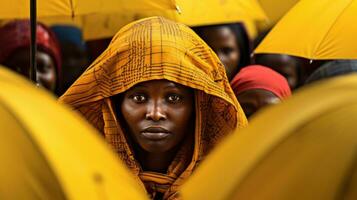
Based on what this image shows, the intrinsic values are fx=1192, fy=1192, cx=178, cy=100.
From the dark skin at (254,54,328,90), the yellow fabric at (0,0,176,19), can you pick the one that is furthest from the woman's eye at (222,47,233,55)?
the yellow fabric at (0,0,176,19)

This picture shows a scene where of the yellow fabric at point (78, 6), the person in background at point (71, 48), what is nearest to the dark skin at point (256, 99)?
the yellow fabric at point (78, 6)

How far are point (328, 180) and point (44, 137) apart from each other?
0.72 meters

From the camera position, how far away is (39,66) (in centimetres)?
747

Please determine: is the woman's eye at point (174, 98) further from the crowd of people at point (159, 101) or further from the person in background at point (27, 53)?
the person in background at point (27, 53)

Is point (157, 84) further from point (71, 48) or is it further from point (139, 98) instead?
A: point (71, 48)

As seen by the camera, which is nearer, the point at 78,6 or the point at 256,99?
the point at 78,6

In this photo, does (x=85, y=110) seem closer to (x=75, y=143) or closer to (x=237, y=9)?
(x=237, y=9)

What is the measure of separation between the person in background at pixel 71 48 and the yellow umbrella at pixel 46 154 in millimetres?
5992

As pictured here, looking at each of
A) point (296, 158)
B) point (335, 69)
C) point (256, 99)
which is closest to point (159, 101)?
point (256, 99)

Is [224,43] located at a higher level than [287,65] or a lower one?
higher

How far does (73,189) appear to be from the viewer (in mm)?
2875

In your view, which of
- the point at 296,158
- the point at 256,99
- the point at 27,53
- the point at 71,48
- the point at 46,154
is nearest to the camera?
the point at 46,154

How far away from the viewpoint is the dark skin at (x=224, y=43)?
7590 mm

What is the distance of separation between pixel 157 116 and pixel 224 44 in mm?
2596
